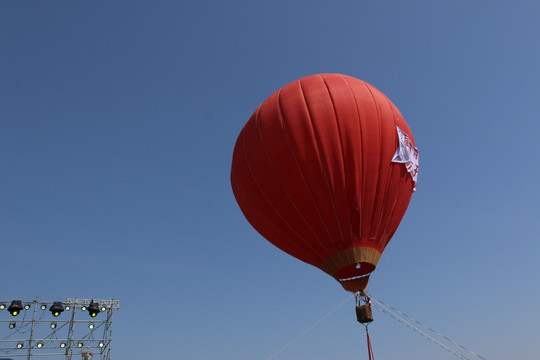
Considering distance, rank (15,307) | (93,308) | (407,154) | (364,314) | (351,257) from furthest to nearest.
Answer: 1. (93,308)
2. (15,307)
3. (407,154)
4. (351,257)
5. (364,314)

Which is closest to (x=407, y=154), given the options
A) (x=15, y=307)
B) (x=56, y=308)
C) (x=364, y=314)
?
(x=364, y=314)

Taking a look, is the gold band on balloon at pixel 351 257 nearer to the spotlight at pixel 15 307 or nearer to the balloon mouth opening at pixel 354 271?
the balloon mouth opening at pixel 354 271

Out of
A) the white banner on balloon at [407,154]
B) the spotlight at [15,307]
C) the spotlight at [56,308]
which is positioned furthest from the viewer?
the spotlight at [56,308]

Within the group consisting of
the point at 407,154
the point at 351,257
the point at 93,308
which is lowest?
the point at 93,308

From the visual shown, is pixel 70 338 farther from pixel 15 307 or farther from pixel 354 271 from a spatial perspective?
pixel 354 271

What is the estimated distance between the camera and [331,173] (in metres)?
13.9

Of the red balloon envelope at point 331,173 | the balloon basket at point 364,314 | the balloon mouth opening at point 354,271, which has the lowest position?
the balloon basket at point 364,314

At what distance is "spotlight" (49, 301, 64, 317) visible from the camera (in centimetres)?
2252

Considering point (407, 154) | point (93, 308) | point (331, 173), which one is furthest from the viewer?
point (93, 308)

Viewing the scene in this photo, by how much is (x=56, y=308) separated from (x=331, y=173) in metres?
18.7

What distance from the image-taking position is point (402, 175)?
14961 mm

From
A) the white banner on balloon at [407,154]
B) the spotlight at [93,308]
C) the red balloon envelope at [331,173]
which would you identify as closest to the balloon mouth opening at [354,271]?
the red balloon envelope at [331,173]

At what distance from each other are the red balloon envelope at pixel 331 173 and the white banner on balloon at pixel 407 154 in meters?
0.04

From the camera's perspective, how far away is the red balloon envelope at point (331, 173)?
1392cm
